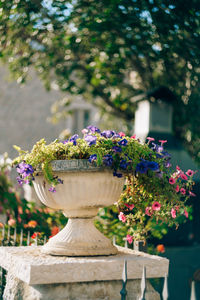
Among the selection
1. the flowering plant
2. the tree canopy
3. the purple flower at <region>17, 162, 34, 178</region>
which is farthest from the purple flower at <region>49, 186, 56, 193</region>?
the tree canopy

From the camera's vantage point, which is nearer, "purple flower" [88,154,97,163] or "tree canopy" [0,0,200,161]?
"purple flower" [88,154,97,163]

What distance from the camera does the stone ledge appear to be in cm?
240

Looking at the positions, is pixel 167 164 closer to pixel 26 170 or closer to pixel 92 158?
pixel 92 158

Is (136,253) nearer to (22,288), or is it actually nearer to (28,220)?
(22,288)

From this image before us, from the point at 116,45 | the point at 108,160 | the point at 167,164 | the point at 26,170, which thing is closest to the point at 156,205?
the point at 167,164

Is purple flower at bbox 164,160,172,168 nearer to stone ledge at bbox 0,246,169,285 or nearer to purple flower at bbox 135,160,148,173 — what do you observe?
purple flower at bbox 135,160,148,173

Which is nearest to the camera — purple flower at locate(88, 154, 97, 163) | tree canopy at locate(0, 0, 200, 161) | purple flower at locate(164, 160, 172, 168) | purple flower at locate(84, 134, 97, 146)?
purple flower at locate(88, 154, 97, 163)

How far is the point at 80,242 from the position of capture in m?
2.71

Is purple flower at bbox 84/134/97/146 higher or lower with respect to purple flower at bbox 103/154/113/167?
higher

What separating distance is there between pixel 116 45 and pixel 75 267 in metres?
5.58

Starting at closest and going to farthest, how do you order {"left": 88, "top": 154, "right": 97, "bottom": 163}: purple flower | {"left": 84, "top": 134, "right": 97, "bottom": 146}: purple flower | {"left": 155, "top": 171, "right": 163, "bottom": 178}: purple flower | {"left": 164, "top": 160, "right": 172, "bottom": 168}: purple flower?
{"left": 88, "top": 154, "right": 97, "bottom": 163}: purple flower → {"left": 84, "top": 134, "right": 97, "bottom": 146}: purple flower → {"left": 155, "top": 171, "right": 163, "bottom": 178}: purple flower → {"left": 164, "top": 160, "right": 172, "bottom": 168}: purple flower

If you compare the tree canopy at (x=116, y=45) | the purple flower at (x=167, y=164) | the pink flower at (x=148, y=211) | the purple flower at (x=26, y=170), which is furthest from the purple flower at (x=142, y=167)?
the tree canopy at (x=116, y=45)

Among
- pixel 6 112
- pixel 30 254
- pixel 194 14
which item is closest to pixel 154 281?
pixel 30 254

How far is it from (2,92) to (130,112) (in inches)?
197
